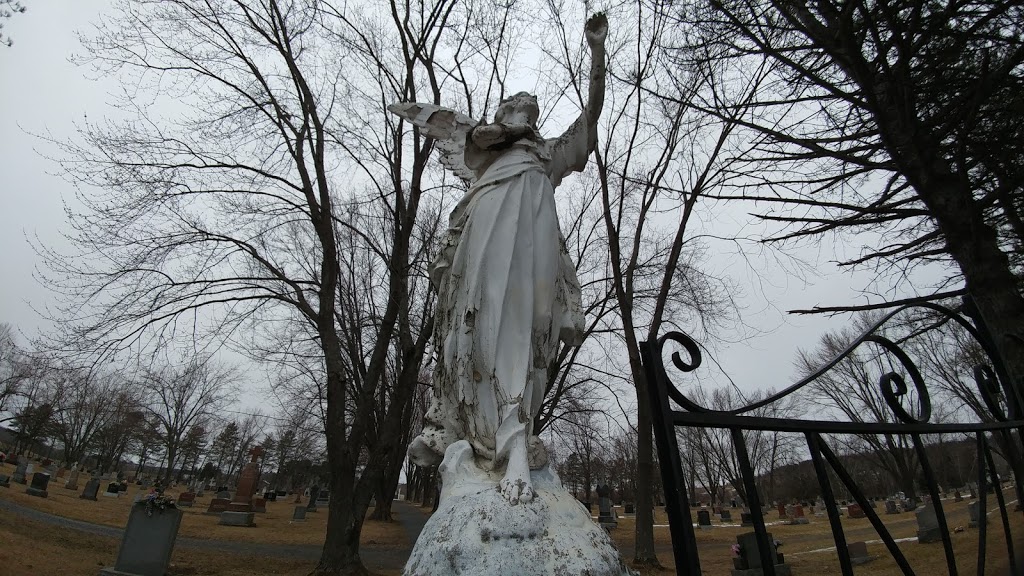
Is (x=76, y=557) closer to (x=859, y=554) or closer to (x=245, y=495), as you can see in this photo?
(x=245, y=495)

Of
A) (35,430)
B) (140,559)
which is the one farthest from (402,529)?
(35,430)

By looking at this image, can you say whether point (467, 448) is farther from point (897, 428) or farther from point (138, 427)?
point (138, 427)

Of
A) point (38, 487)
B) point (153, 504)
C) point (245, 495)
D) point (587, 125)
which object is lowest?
point (153, 504)

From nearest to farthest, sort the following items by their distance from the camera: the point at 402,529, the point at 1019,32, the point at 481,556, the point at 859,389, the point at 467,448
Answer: the point at 481,556, the point at 467,448, the point at 1019,32, the point at 402,529, the point at 859,389

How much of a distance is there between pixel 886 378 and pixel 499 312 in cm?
147

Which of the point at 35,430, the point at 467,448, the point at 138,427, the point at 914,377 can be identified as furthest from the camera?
the point at 138,427

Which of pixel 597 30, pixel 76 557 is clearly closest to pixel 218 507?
pixel 76 557

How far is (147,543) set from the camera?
27.3 ft

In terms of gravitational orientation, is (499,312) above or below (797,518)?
above

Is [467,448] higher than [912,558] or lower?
higher

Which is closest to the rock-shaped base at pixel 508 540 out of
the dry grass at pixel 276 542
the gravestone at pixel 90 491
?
the dry grass at pixel 276 542

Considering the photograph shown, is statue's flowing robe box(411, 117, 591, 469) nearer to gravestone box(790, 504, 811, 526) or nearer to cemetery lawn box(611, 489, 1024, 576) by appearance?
cemetery lawn box(611, 489, 1024, 576)

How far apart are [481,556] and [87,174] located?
33.5 ft

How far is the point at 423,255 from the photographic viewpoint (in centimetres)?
1075
